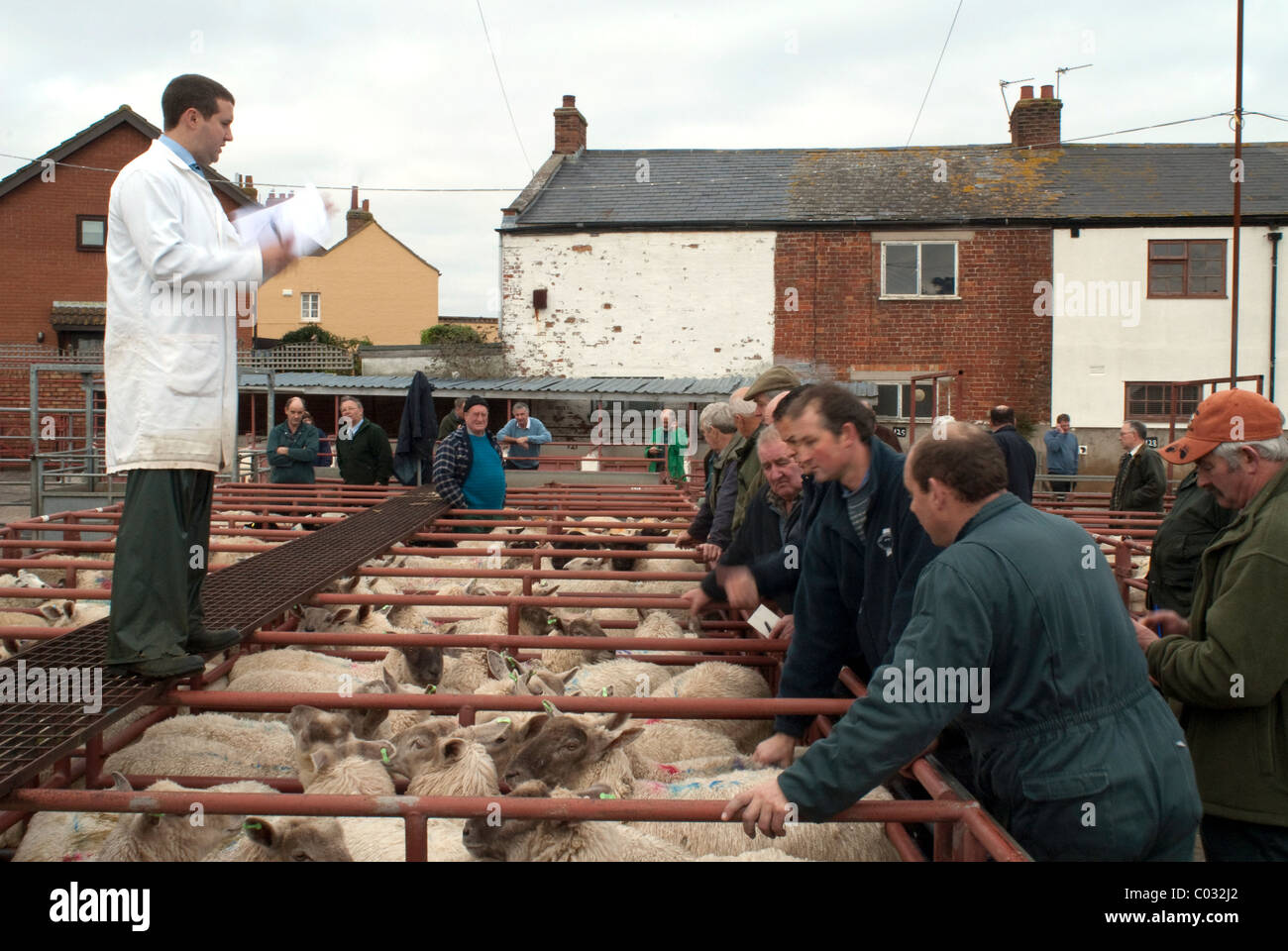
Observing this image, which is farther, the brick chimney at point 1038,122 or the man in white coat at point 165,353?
the brick chimney at point 1038,122

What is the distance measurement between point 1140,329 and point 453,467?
60.4 feet

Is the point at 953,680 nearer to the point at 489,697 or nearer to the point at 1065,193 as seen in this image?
the point at 489,697

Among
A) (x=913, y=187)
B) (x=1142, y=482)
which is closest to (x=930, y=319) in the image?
(x=913, y=187)

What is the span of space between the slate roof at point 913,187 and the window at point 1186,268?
0.65 metres

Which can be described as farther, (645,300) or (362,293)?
(362,293)

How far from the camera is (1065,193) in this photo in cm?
2305

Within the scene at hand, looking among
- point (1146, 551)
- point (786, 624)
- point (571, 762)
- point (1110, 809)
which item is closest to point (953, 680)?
point (1110, 809)

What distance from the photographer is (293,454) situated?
35.7 ft

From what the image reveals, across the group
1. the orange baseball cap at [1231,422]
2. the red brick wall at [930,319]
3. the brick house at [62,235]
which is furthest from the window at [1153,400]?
the brick house at [62,235]

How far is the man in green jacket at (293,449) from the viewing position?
35.7ft

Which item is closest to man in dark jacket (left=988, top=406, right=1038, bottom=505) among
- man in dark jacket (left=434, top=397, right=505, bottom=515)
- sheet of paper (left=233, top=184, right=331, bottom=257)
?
man in dark jacket (left=434, top=397, right=505, bottom=515)

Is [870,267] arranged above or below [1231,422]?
above

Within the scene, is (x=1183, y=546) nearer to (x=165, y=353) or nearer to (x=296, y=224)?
(x=296, y=224)

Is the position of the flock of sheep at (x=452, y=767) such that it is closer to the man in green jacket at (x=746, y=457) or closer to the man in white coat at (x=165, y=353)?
the man in white coat at (x=165, y=353)
